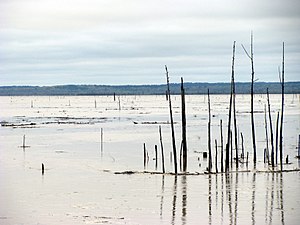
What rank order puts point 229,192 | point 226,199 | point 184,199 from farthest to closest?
point 229,192
point 184,199
point 226,199

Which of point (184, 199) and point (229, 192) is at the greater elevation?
point (229, 192)

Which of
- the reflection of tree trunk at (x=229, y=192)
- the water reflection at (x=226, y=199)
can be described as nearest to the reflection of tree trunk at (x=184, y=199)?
the water reflection at (x=226, y=199)

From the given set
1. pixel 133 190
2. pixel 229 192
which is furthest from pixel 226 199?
pixel 133 190

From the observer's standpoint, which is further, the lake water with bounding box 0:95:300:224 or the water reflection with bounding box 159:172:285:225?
the lake water with bounding box 0:95:300:224

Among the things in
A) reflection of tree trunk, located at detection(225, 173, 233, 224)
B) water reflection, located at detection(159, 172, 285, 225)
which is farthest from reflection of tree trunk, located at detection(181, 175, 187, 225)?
reflection of tree trunk, located at detection(225, 173, 233, 224)

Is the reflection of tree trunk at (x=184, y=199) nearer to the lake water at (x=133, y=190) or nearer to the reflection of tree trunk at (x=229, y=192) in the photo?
the lake water at (x=133, y=190)

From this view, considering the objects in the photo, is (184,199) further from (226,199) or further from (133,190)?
(133,190)

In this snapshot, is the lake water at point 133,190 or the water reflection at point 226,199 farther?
the lake water at point 133,190

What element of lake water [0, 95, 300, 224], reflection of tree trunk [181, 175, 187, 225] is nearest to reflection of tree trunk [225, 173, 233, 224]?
lake water [0, 95, 300, 224]

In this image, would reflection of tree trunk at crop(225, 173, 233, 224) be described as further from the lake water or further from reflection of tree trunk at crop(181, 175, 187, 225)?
reflection of tree trunk at crop(181, 175, 187, 225)

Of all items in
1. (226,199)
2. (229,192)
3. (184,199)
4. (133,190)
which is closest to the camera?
(226,199)

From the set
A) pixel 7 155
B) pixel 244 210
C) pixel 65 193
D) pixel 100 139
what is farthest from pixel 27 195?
pixel 100 139

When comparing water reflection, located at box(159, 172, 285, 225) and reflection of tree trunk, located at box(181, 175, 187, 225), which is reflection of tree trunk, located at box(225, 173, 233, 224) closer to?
water reflection, located at box(159, 172, 285, 225)

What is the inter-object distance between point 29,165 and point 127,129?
26.7 meters
